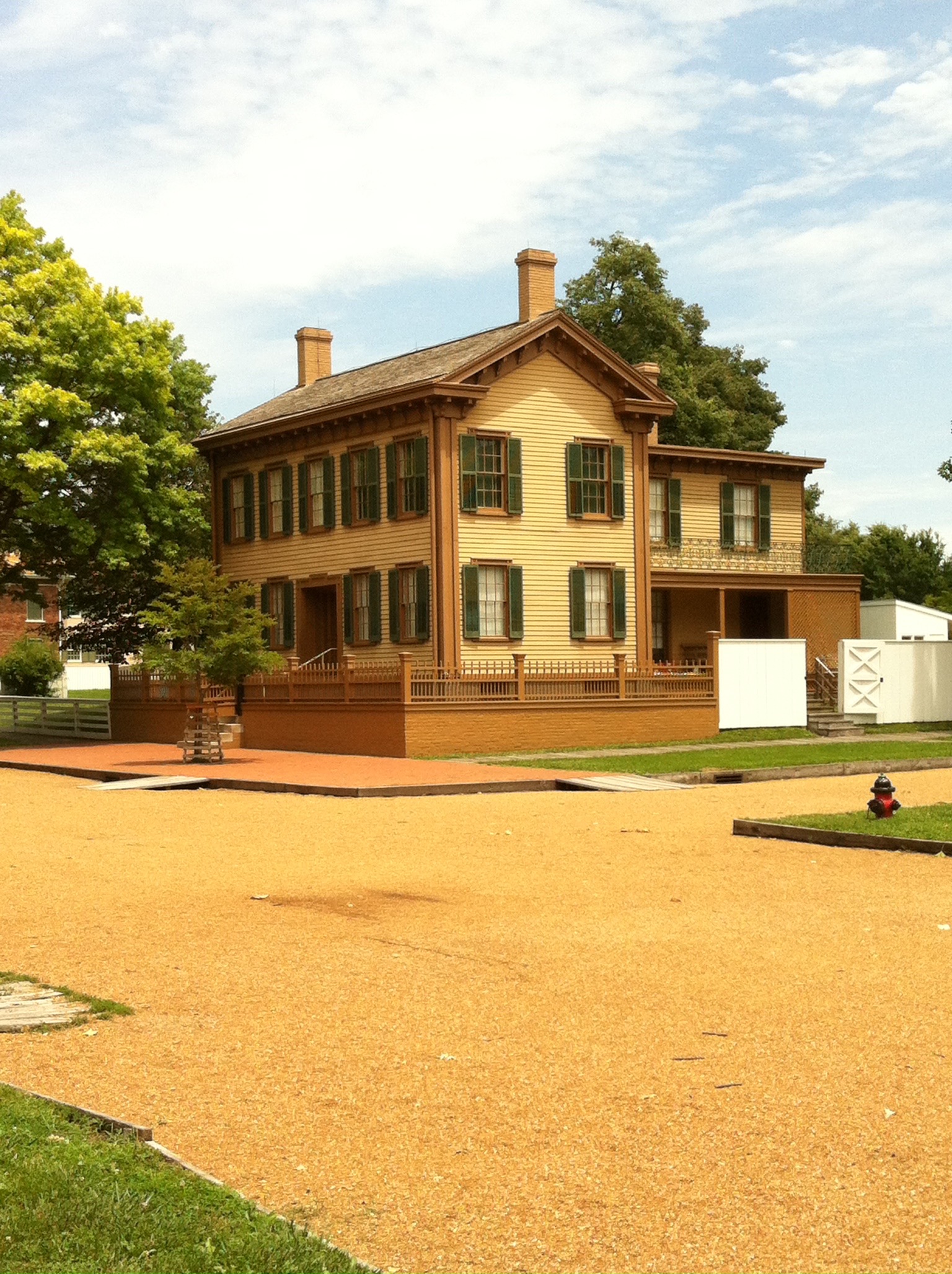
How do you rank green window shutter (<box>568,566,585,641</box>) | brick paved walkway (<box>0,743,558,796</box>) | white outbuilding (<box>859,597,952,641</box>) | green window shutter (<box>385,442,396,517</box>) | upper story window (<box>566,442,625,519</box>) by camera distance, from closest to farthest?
1. brick paved walkway (<box>0,743,558,796</box>)
2. green window shutter (<box>385,442,396,517</box>)
3. green window shutter (<box>568,566,585,641</box>)
4. upper story window (<box>566,442,625,519</box>)
5. white outbuilding (<box>859,597,952,641</box>)

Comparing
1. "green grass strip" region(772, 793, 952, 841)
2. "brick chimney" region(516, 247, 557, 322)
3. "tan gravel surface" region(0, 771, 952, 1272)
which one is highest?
"brick chimney" region(516, 247, 557, 322)

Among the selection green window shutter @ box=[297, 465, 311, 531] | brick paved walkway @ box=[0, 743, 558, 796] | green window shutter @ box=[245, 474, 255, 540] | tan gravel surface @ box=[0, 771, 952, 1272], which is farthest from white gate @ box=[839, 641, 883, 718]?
tan gravel surface @ box=[0, 771, 952, 1272]

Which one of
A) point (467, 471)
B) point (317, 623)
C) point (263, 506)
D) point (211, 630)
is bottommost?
point (211, 630)

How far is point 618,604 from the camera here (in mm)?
36469

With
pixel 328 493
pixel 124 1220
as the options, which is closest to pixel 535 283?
pixel 328 493

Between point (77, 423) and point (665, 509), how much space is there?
50.8 feet

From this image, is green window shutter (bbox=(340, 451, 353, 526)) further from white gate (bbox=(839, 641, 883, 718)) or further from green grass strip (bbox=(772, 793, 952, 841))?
green grass strip (bbox=(772, 793, 952, 841))

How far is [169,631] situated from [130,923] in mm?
19658

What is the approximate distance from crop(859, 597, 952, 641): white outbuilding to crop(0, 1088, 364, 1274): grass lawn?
141ft

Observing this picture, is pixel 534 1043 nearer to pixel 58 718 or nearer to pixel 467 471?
pixel 467 471

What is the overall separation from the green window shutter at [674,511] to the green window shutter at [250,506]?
1100cm

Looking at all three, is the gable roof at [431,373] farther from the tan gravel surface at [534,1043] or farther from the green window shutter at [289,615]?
the tan gravel surface at [534,1043]

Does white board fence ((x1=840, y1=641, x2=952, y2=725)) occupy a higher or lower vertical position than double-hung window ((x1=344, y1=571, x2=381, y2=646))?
lower

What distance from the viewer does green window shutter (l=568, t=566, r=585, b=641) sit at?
3572cm
